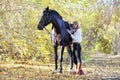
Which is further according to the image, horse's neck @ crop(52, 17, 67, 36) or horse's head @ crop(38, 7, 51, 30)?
horse's neck @ crop(52, 17, 67, 36)

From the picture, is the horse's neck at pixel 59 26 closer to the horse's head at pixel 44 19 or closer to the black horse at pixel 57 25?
the black horse at pixel 57 25

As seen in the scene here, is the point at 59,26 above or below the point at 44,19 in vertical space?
below

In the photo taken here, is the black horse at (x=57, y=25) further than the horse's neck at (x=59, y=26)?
No

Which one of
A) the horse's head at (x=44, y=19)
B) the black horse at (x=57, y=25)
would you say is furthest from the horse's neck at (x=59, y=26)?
the horse's head at (x=44, y=19)

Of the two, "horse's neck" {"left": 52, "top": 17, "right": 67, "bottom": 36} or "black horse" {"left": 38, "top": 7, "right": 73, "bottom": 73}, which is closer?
"black horse" {"left": 38, "top": 7, "right": 73, "bottom": 73}

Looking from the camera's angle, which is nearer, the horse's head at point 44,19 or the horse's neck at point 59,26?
the horse's head at point 44,19

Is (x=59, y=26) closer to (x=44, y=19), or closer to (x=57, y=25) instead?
(x=57, y=25)

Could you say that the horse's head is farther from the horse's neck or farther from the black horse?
the horse's neck

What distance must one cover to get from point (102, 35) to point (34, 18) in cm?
2199

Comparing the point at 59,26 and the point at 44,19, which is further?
the point at 59,26

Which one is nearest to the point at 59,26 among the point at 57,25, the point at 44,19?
the point at 57,25

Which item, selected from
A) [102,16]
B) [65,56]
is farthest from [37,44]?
[102,16]

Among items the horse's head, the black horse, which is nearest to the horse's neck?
the black horse

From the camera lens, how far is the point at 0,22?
40.7ft
